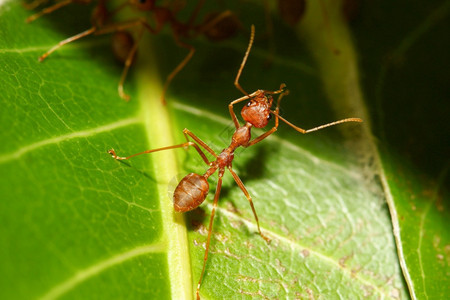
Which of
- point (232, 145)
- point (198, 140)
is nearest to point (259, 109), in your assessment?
point (232, 145)

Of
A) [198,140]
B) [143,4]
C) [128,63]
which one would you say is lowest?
[198,140]

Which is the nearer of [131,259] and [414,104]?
[131,259]

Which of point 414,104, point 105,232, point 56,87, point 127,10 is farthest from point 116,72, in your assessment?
point 414,104

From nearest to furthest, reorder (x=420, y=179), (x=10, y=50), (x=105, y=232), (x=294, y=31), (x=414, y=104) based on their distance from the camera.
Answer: (x=105, y=232), (x=10, y=50), (x=420, y=179), (x=414, y=104), (x=294, y=31)

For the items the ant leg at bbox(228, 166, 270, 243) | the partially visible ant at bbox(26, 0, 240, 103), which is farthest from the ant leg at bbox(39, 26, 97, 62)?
the ant leg at bbox(228, 166, 270, 243)

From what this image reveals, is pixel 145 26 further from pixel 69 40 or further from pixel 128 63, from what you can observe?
pixel 69 40

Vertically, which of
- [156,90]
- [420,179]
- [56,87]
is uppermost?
[156,90]

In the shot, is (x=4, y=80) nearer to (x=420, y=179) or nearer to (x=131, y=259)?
(x=131, y=259)
